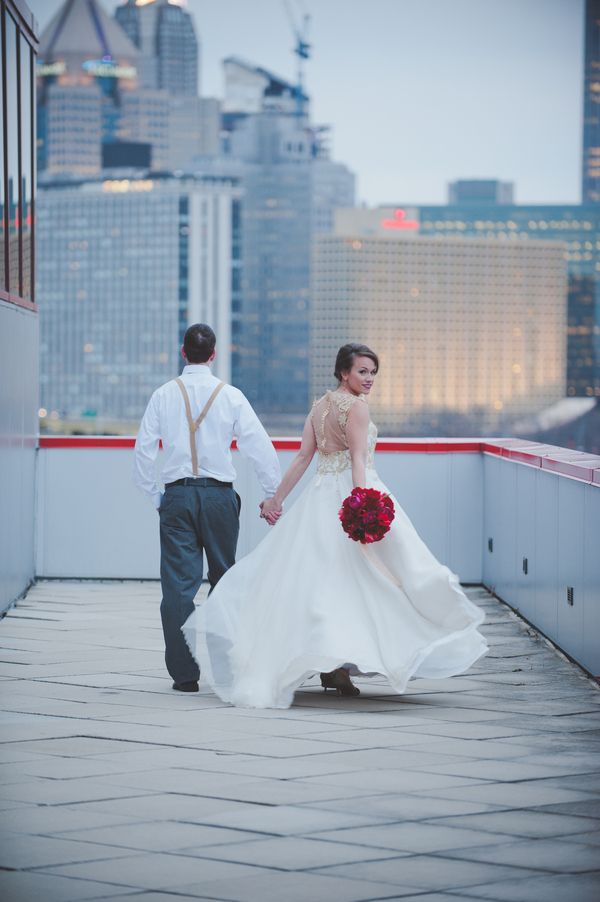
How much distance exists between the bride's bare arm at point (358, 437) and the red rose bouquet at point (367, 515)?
0.17 meters

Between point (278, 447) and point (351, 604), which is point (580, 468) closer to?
point (351, 604)

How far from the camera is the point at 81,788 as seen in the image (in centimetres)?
470

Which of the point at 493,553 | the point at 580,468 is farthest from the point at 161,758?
the point at 493,553

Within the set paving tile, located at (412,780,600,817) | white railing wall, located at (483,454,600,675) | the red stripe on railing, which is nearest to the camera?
paving tile, located at (412,780,600,817)

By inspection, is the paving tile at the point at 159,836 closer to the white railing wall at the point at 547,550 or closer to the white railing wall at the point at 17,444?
the white railing wall at the point at 547,550

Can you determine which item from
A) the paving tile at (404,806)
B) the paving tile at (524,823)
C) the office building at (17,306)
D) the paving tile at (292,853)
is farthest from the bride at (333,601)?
the office building at (17,306)

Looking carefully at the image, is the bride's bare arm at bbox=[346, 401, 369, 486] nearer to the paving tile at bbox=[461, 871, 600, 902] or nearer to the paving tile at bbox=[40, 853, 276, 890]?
the paving tile at bbox=[40, 853, 276, 890]

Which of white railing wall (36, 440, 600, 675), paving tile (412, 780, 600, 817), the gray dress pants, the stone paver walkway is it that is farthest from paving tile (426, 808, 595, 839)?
white railing wall (36, 440, 600, 675)

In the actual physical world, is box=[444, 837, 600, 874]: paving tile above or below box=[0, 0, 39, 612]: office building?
below

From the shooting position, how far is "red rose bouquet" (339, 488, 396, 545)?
241 inches

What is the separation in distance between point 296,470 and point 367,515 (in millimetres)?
495

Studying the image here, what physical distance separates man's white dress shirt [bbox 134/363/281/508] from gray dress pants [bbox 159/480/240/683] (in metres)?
0.09

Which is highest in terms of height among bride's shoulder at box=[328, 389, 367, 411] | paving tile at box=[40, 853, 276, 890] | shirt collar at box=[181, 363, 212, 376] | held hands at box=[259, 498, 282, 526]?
shirt collar at box=[181, 363, 212, 376]

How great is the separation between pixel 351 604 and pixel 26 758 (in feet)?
5.25
